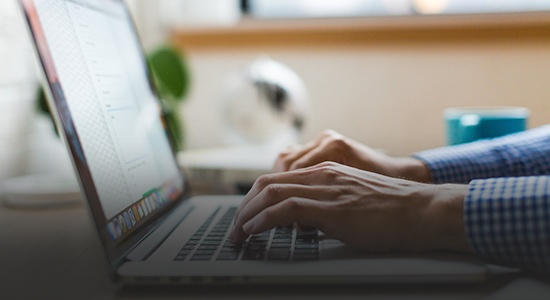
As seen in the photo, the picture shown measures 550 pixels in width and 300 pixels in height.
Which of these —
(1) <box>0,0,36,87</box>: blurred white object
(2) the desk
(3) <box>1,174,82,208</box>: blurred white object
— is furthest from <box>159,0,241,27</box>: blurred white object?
(2) the desk

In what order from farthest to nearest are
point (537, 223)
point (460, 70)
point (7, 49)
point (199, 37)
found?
point (199, 37) < point (460, 70) < point (7, 49) < point (537, 223)

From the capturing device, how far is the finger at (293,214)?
0.49 m

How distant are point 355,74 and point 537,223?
3.65 ft

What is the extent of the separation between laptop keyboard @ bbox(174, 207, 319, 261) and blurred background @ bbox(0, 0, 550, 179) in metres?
0.81

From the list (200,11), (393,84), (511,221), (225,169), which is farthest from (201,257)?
(200,11)

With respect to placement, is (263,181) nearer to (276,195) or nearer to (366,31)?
(276,195)

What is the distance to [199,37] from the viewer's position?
1620mm

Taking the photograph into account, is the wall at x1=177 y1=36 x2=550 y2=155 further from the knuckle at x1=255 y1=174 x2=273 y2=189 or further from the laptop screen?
the knuckle at x1=255 y1=174 x2=273 y2=189

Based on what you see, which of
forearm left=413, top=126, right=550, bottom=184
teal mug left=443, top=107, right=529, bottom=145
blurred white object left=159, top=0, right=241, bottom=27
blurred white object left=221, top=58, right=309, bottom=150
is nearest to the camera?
forearm left=413, top=126, right=550, bottom=184

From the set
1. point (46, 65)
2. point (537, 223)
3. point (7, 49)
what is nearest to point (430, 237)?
point (537, 223)

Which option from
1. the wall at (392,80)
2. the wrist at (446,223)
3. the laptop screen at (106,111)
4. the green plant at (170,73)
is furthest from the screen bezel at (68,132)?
the wall at (392,80)

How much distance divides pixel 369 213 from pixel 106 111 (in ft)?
0.96

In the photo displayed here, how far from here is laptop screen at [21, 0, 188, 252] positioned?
0.50 metres

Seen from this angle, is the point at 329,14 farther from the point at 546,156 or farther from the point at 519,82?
the point at 546,156
